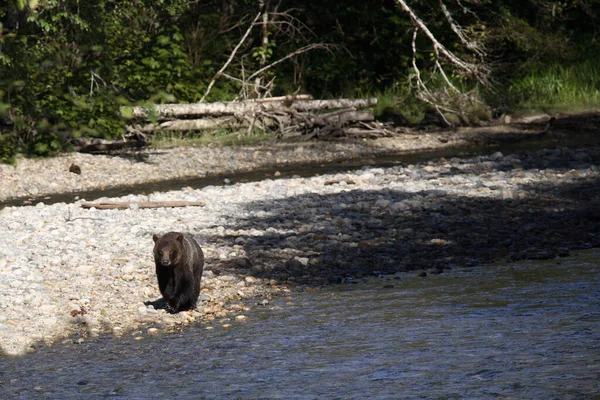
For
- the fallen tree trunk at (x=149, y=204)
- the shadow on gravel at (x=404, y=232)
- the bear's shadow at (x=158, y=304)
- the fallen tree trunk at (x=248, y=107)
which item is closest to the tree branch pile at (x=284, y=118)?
the fallen tree trunk at (x=248, y=107)

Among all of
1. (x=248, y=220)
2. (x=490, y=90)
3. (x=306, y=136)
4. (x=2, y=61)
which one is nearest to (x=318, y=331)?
(x=248, y=220)

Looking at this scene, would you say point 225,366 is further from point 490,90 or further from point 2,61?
point 490,90

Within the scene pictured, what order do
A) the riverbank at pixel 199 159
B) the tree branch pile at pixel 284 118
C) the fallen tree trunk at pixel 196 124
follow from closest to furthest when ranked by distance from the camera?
the riverbank at pixel 199 159
the fallen tree trunk at pixel 196 124
the tree branch pile at pixel 284 118

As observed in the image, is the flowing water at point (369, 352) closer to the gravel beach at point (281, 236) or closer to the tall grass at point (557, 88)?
the gravel beach at point (281, 236)

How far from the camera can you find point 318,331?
6.88 m

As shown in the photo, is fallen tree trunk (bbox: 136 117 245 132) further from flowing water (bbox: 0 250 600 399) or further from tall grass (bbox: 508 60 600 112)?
flowing water (bbox: 0 250 600 399)

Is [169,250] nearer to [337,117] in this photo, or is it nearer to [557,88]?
[337,117]

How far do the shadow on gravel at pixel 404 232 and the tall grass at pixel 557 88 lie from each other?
33.9 feet

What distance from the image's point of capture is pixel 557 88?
22.5 meters

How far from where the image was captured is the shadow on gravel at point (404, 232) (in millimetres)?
8875

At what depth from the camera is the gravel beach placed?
25.0 ft

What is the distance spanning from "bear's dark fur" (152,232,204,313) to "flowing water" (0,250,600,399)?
323 mm

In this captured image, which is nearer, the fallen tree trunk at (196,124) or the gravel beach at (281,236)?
the gravel beach at (281,236)

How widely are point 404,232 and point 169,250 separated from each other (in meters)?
3.59
